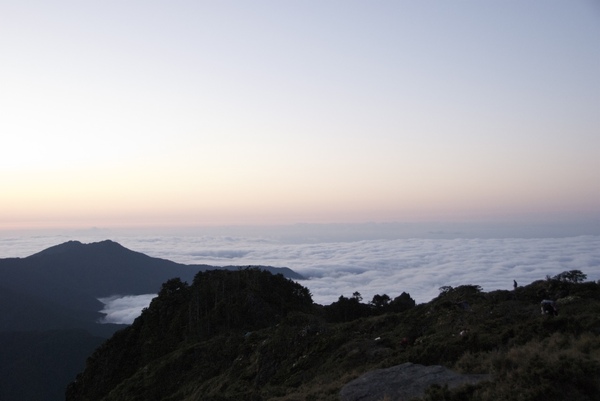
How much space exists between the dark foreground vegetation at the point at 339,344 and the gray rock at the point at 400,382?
61 cm

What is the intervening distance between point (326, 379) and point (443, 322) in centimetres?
688

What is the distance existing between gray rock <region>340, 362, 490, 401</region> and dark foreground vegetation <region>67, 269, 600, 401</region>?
609 millimetres

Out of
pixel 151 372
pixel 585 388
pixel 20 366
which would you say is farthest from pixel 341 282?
pixel 585 388

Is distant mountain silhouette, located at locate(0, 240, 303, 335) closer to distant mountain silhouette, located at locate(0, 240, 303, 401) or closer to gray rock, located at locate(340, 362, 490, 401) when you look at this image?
distant mountain silhouette, located at locate(0, 240, 303, 401)

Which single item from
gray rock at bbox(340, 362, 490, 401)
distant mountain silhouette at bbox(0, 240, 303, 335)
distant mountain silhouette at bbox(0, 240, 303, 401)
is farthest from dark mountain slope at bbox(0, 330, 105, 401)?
gray rock at bbox(340, 362, 490, 401)

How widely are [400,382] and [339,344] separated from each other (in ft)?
25.8

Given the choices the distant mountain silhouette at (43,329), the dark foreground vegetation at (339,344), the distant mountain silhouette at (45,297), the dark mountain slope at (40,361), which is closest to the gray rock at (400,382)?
the dark foreground vegetation at (339,344)

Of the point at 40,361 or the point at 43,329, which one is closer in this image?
the point at 40,361

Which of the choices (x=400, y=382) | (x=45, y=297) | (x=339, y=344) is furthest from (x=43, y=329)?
(x=400, y=382)

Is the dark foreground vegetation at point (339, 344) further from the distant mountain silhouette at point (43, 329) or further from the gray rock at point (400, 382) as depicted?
the distant mountain silhouette at point (43, 329)

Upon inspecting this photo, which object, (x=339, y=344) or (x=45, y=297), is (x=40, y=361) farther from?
(x=339, y=344)

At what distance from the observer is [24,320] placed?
425ft

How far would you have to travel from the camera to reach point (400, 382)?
13.1 m

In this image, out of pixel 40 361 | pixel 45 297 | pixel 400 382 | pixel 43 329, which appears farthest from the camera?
pixel 45 297
